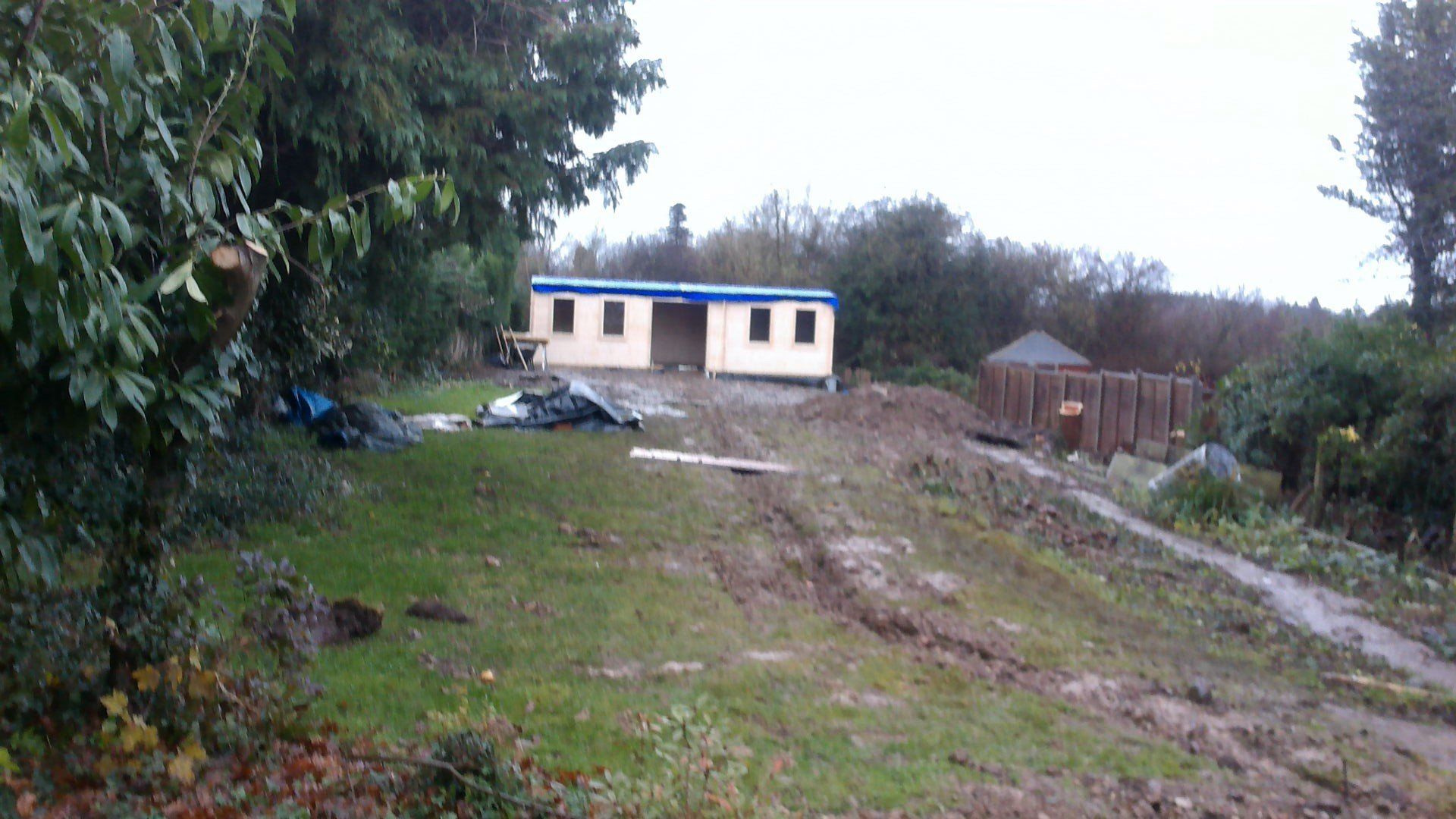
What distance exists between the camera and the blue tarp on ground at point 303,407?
13.6 m

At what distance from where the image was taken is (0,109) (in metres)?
3.23

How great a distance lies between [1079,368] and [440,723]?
87.3 feet

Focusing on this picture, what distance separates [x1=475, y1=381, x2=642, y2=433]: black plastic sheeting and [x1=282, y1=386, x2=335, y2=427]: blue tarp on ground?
9.99 ft

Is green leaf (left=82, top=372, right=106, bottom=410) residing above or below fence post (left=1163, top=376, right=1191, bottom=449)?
above

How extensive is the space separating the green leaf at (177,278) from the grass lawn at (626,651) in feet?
8.40

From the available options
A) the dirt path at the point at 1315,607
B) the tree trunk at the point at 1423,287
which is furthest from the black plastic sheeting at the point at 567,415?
the tree trunk at the point at 1423,287

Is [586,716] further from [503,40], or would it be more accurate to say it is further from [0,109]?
[503,40]

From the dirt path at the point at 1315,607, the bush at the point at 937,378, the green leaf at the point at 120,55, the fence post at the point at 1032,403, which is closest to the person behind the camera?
the green leaf at the point at 120,55

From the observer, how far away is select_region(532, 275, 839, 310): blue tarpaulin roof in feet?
105

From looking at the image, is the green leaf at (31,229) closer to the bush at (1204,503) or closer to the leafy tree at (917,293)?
the bush at (1204,503)

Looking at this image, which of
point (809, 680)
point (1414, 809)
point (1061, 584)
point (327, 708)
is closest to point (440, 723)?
point (327, 708)

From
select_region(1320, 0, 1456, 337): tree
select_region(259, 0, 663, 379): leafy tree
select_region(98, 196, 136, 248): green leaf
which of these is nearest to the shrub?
select_region(98, 196, 136, 248): green leaf

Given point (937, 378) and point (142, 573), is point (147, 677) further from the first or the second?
point (937, 378)

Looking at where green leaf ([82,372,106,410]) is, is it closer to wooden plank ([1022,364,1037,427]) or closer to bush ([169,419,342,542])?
bush ([169,419,342,542])
